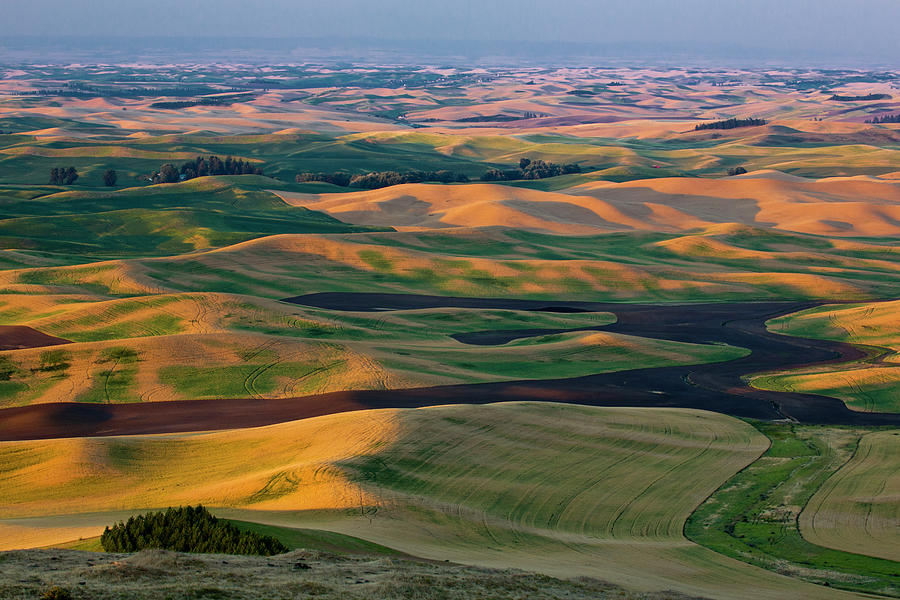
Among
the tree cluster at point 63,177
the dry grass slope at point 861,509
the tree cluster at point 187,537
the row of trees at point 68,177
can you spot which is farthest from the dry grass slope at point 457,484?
the tree cluster at point 63,177

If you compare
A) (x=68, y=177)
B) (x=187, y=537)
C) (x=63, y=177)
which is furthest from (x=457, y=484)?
(x=63, y=177)

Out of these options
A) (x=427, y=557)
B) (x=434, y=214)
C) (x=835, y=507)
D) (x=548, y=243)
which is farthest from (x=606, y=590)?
(x=434, y=214)

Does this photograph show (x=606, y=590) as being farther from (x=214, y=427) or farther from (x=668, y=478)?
(x=214, y=427)

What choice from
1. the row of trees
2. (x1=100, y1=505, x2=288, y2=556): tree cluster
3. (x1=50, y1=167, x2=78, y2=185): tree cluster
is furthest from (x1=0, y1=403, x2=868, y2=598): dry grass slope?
(x1=50, y1=167, x2=78, y2=185): tree cluster

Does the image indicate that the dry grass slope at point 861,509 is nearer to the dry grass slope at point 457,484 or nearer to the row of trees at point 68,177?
the dry grass slope at point 457,484

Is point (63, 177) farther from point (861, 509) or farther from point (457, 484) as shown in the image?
point (861, 509)

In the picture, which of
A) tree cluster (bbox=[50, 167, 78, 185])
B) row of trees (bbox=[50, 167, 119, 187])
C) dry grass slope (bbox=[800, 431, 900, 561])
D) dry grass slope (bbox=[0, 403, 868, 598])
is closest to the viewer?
dry grass slope (bbox=[0, 403, 868, 598])

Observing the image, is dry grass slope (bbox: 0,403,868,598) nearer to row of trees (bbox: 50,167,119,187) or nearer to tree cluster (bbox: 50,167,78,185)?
row of trees (bbox: 50,167,119,187)
